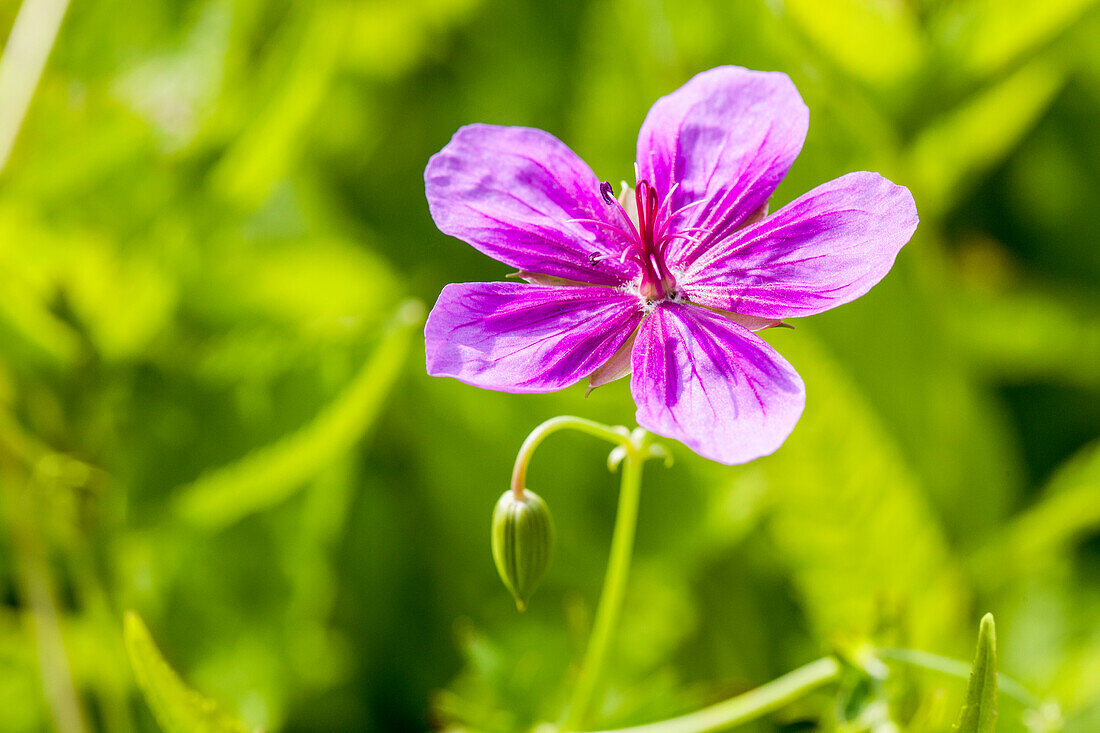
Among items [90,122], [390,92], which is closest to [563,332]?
[90,122]

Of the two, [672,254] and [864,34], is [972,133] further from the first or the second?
[672,254]

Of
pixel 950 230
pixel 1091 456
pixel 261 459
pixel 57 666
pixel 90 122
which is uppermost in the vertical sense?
pixel 90 122

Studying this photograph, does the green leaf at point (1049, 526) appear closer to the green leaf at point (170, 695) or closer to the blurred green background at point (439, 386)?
the blurred green background at point (439, 386)

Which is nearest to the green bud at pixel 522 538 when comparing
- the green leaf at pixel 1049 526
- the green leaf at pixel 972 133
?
the green leaf at pixel 1049 526

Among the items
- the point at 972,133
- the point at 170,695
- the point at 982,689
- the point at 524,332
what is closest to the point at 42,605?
the point at 170,695

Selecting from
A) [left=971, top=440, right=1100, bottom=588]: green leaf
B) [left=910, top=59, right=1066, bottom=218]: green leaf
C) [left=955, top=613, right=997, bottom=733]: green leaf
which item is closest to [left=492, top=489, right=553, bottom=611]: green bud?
[left=955, top=613, right=997, bottom=733]: green leaf

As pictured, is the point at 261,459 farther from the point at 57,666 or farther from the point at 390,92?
the point at 390,92
